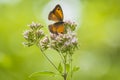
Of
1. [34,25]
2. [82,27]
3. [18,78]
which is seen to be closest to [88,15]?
[82,27]

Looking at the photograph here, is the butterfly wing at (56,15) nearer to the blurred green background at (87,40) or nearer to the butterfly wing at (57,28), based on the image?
the butterfly wing at (57,28)

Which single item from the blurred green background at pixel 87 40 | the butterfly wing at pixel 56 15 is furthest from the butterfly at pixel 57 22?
the blurred green background at pixel 87 40

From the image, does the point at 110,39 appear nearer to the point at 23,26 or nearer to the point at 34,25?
the point at 23,26

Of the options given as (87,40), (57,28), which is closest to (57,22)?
(57,28)

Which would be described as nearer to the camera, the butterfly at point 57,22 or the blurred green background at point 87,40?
the butterfly at point 57,22

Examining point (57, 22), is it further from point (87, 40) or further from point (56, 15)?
point (87, 40)

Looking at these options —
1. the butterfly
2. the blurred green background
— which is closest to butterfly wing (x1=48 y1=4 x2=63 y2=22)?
the butterfly

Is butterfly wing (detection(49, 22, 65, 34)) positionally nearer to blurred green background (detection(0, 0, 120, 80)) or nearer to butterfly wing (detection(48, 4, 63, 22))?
butterfly wing (detection(48, 4, 63, 22))
